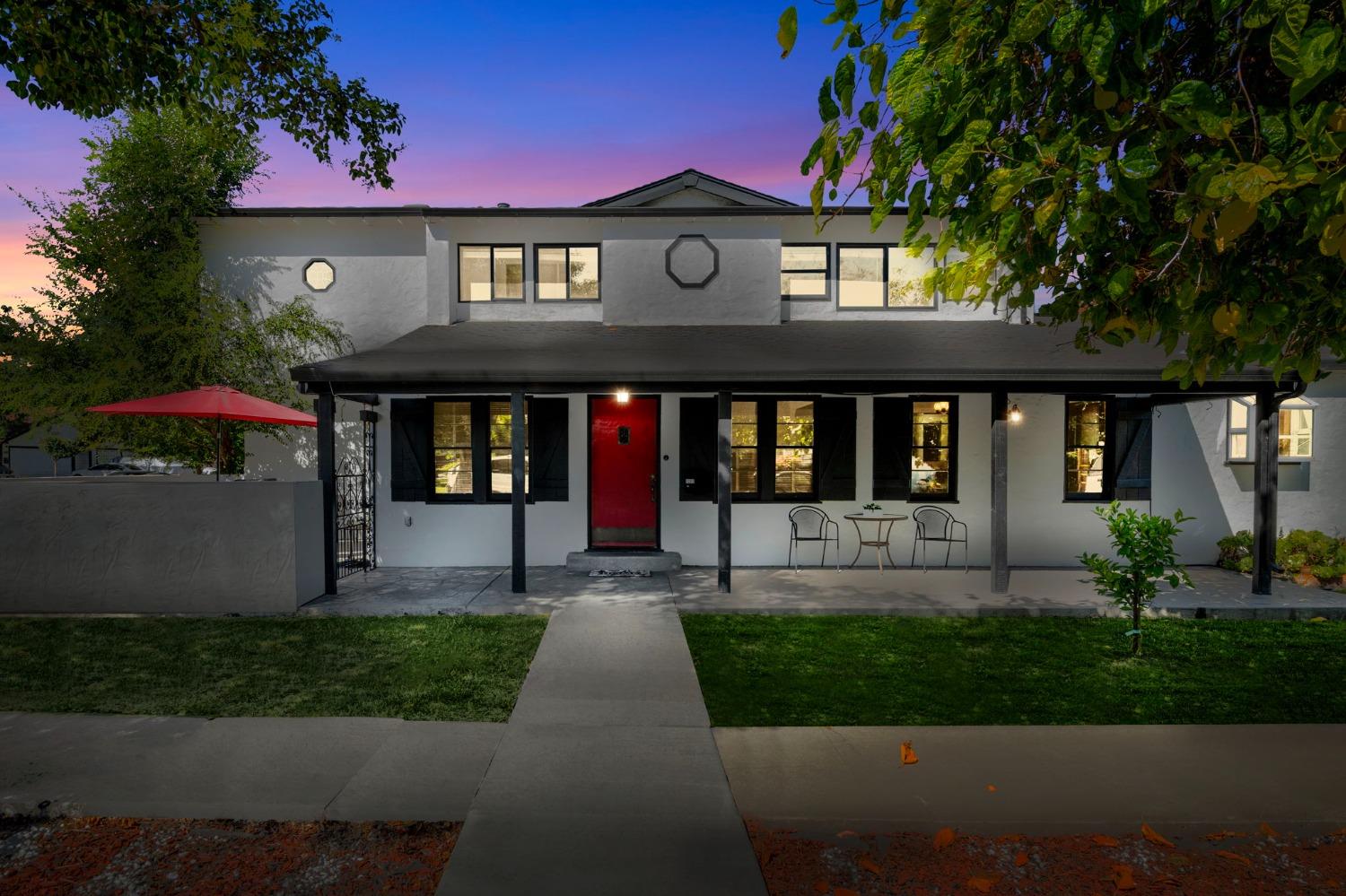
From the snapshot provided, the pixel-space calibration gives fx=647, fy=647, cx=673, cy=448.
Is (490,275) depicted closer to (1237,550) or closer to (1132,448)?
(1132,448)

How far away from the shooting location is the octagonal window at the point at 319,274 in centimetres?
1054

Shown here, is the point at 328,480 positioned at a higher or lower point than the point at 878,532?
higher

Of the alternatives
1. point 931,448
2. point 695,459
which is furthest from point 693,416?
point 931,448

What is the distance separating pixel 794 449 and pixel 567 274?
4.77 meters

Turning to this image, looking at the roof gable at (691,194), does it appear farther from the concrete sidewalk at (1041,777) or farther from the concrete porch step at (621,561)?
the concrete sidewalk at (1041,777)

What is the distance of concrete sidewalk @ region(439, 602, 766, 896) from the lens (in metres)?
2.73

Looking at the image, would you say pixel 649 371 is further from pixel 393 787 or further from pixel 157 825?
pixel 157 825

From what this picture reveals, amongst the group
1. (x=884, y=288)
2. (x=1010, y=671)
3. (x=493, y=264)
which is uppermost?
(x=493, y=264)

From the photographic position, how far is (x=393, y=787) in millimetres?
3463

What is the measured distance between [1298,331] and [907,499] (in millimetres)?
6878

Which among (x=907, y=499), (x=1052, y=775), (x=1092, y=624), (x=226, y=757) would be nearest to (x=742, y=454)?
(x=907, y=499)

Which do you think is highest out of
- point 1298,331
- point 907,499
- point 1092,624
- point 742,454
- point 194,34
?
point 194,34

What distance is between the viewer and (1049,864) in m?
2.94

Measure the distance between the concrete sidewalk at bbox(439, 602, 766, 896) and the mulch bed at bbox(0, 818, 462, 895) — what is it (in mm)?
268
